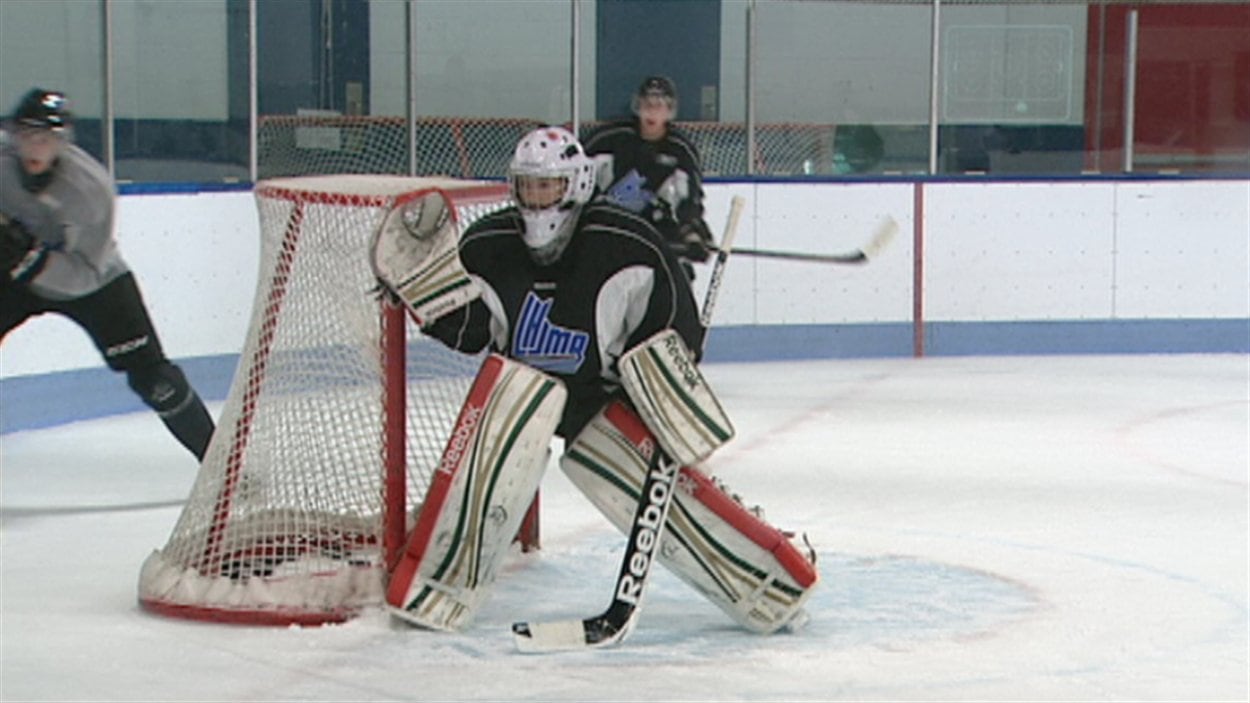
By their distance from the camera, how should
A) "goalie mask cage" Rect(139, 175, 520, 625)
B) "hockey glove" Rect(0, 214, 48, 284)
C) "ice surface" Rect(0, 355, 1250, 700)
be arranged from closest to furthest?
"ice surface" Rect(0, 355, 1250, 700) < "goalie mask cage" Rect(139, 175, 520, 625) < "hockey glove" Rect(0, 214, 48, 284)

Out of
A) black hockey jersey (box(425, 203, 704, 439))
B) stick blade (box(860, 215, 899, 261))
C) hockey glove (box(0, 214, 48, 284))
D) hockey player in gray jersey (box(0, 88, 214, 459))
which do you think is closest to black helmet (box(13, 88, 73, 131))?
hockey player in gray jersey (box(0, 88, 214, 459))

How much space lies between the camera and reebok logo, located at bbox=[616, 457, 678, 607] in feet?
13.5

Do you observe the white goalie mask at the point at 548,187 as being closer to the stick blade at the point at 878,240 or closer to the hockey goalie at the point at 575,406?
the hockey goalie at the point at 575,406

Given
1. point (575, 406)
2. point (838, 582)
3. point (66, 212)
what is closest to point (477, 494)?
point (575, 406)

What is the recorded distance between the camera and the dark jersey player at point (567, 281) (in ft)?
13.7

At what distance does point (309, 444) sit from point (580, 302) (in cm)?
74

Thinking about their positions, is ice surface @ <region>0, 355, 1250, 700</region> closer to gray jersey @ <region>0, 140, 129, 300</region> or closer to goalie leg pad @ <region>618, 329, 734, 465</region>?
goalie leg pad @ <region>618, 329, 734, 465</region>

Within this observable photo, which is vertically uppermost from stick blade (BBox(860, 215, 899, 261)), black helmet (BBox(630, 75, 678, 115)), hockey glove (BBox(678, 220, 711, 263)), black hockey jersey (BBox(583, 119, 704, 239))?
black helmet (BBox(630, 75, 678, 115))

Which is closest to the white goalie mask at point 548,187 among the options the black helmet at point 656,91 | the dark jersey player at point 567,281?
the dark jersey player at point 567,281

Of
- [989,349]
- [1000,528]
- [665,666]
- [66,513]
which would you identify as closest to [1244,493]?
[1000,528]

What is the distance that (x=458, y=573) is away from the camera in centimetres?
425

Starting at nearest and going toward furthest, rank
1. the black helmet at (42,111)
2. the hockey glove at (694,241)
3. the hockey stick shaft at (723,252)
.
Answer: the hockey stick shaft at (723,252) < the black helmet at (42,111) < the hockey glove at (694,241)

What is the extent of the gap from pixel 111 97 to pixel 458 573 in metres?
3.73

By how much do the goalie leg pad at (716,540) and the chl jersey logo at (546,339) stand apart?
0.13 m
